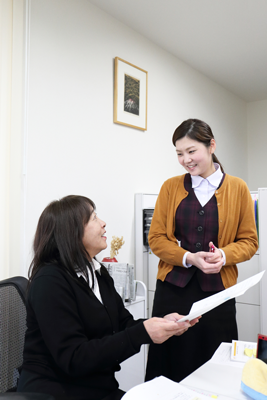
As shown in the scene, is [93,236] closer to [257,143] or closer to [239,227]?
[239,227]

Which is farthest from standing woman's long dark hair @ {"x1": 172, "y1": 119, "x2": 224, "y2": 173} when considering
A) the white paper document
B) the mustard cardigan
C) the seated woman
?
the white paper document

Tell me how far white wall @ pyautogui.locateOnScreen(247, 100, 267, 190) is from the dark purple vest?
11.6 feet

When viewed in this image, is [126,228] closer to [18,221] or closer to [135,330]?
[18,221]

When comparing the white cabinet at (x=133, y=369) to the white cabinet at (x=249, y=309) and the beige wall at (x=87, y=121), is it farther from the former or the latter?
the white cabinet at (x=249, y=309)

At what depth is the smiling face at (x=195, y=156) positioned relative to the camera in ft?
5.28

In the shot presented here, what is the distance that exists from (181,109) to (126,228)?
4.76 ft

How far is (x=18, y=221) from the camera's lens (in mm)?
1908

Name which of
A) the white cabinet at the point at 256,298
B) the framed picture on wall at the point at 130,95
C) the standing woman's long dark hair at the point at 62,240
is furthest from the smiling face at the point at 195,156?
the framed picture on wall at the point at 130,95

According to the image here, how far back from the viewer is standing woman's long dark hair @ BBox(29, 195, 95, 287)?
1147mm

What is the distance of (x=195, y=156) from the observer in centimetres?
161

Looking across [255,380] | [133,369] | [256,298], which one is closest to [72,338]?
[255,380]

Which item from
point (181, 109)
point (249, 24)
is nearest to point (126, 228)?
point (181, 109)

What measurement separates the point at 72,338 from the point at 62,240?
0.31 m

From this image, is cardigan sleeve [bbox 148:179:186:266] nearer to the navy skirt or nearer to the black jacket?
the navy skirt
